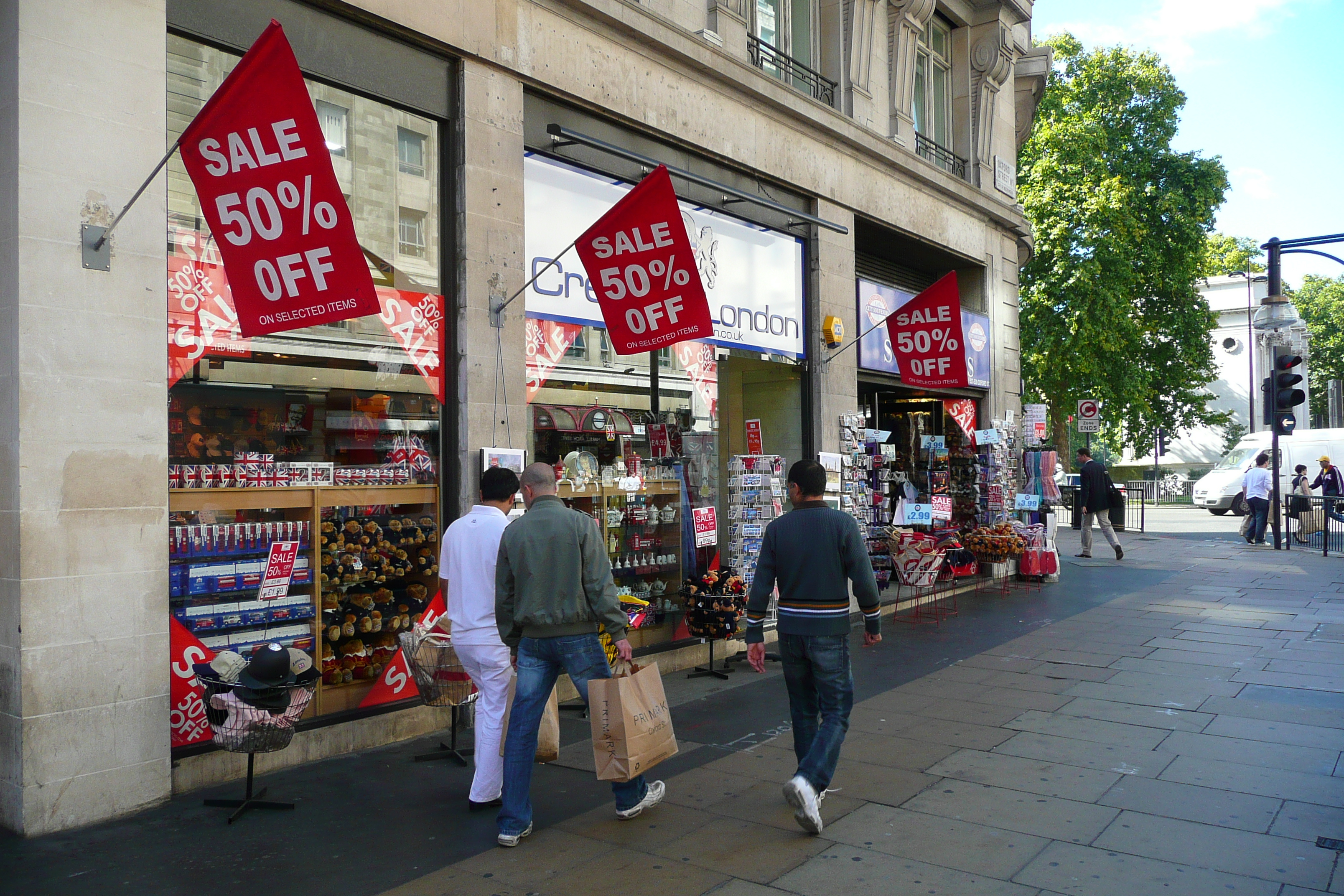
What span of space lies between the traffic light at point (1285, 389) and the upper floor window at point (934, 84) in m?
8.31

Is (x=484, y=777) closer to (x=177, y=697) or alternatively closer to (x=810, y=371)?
(x=177, y=697)

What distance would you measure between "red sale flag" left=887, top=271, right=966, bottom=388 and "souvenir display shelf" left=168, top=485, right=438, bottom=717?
6.58 metres

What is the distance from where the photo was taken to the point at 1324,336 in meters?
55.6

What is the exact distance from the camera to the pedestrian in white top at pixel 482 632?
5.35 metres

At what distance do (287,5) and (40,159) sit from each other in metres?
2.03

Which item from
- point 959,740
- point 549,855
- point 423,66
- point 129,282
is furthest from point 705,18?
point 549,855

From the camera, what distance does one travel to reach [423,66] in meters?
7.18

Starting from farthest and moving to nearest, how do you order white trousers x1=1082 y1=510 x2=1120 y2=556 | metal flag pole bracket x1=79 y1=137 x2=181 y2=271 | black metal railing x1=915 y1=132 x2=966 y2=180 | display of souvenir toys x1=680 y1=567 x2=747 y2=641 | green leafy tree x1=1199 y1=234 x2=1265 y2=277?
green leafy tree x1=1199 y1=234 x2=1265 y2=277 < white trousers x1=1082 y1=510 x2=1120 y2=556 < black metal railing x1=915 y1=132 x2=966 y2=180 < display of souvenir toys x1=680 y1=567 x2=747 y2=641 < metal flag pole bracket x1=79 y1=137 x2=181 y2=271

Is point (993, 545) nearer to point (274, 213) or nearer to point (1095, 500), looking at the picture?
point (1095, 500)

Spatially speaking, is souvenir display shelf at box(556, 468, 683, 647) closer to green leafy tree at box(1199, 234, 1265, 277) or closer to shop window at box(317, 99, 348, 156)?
shop window at box(317, 99, 348, 156)

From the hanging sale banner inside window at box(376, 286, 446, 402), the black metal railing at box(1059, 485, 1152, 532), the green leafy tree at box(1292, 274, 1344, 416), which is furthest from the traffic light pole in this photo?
the green leafy tree at box(1292, 274, 1344, 416)

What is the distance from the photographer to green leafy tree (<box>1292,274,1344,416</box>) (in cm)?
5425

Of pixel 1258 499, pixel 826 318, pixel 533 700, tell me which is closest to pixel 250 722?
pixel 533 700

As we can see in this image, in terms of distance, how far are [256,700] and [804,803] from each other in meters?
2.94
